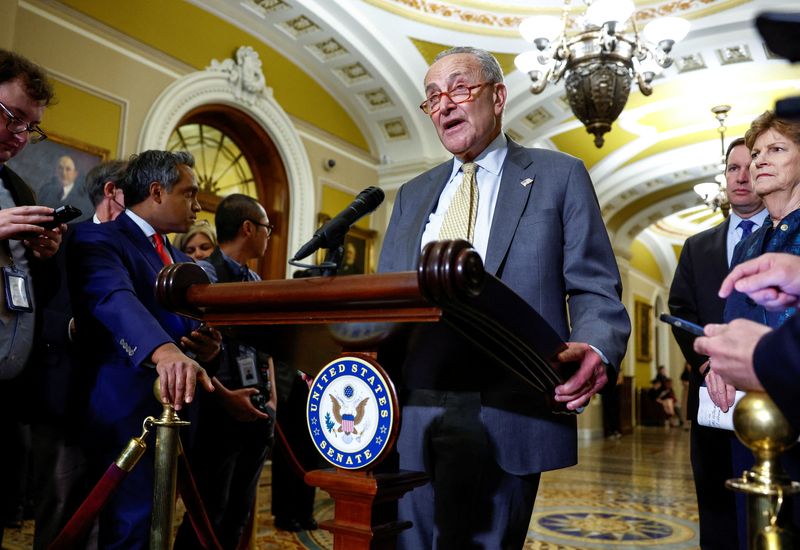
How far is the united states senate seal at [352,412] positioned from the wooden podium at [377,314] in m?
0.02

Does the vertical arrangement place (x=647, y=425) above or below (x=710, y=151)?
below

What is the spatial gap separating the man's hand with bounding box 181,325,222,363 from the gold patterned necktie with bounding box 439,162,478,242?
826mm

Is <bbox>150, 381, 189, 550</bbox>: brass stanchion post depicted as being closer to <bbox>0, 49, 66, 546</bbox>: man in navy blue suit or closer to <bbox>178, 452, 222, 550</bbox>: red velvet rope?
<bbox>178, 452, 222, 550</bbox>: red velvet rope

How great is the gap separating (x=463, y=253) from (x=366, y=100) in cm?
719

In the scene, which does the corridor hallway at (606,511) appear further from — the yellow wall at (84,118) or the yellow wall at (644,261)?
the yellow wall at (644,261)

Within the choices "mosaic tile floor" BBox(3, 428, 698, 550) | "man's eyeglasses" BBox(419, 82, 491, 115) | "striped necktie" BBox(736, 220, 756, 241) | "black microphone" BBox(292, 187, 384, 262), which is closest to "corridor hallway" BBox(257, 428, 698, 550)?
"mosaic tile floor" BBox(3, 428, 698, 550)

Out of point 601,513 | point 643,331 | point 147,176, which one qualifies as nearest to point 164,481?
point 147,176

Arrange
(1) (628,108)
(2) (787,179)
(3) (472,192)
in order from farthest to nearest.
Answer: (1) (628,108)
(2) (787,179)
(3) (472,192)

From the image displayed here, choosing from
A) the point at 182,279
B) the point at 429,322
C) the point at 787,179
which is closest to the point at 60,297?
the point at 182,279

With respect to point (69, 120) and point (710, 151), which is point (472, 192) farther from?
point (710, 151)

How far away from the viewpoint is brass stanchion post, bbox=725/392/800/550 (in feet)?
2.23

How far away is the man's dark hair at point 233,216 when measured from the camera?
9.57 ft

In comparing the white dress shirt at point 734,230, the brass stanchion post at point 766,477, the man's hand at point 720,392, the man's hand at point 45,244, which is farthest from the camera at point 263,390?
the brass stanchion post at point 766,477

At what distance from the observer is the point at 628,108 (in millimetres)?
8492
